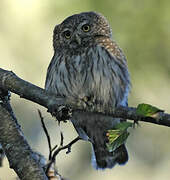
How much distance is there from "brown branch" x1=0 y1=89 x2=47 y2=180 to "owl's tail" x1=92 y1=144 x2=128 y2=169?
6.26 feet

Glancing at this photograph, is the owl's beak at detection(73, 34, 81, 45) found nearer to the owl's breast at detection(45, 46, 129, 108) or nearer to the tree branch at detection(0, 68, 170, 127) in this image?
the owl's breast at detection(45, 46, 129, 108)

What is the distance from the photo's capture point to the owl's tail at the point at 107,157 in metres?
5.70

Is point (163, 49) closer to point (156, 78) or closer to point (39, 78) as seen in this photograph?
point (156, 78)

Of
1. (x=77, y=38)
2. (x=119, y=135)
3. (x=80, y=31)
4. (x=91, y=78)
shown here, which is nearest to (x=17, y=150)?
(x=119, y=135)

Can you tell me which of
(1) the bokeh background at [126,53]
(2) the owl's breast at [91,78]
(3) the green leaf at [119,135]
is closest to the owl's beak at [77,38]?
(2) the owl's breast at [91,78]

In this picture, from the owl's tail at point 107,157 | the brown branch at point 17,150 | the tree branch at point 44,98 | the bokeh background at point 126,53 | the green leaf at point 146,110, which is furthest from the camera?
the bokeh background at point 126,53

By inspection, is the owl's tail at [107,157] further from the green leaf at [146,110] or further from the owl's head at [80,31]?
the green leaf at [146,110]

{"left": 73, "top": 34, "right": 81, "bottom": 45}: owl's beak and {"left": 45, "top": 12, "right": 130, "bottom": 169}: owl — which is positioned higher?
{"left": 73, "top": 34, "right": 81, "bottom": 45}: owl's beak

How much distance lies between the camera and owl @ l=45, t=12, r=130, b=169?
5.06 m

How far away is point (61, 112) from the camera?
393cm

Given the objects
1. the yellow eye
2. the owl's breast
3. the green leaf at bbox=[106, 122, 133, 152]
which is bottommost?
the green leaf at bbox=[106, 122, 133, 152]

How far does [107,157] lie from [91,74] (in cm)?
115

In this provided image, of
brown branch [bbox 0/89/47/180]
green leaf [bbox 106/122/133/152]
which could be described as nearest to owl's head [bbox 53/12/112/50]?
brown branch [bbox 0/89/47/180]

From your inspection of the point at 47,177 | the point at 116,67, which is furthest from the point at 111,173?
the point at 47,177
